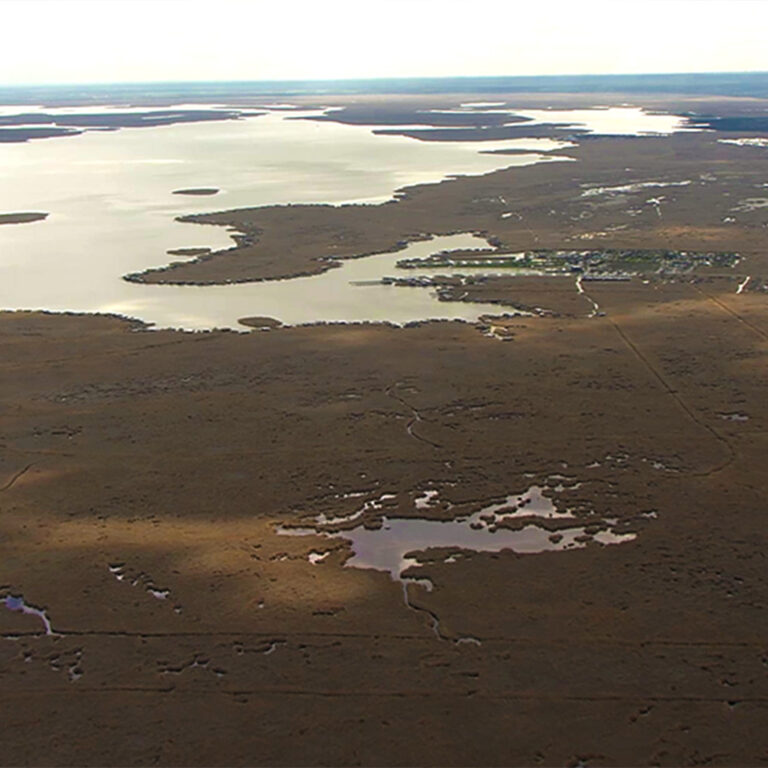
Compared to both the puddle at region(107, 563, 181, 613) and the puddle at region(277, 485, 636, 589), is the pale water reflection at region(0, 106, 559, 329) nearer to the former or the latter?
the puddle at region(277, 485, 636, 589)

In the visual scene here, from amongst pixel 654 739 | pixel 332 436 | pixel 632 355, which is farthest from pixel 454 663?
pixel 632 355

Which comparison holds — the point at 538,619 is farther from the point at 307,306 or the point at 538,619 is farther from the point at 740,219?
the point at 740,219

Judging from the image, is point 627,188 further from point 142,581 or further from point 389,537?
point 142,581

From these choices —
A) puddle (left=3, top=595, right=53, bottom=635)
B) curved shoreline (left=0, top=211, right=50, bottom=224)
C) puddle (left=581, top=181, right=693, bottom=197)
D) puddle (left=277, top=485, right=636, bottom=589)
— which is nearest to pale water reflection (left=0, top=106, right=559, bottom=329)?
curved shoreline (left=0, top=211, right=50, bottom=224)

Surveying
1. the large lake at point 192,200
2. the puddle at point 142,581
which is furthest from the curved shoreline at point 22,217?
the puddle at point 142,581

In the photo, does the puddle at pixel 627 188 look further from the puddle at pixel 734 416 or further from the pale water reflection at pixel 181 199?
the puddle at pixel 734 416

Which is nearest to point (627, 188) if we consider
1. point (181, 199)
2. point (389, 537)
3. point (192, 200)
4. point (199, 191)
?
point (192, 200)

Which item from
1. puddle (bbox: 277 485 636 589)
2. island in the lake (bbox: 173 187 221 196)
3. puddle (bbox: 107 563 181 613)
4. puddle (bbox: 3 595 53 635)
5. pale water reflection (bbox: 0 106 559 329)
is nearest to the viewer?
puddle (bbox: 3 595 53 635)

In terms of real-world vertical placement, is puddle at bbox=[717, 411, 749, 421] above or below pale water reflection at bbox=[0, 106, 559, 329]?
below
